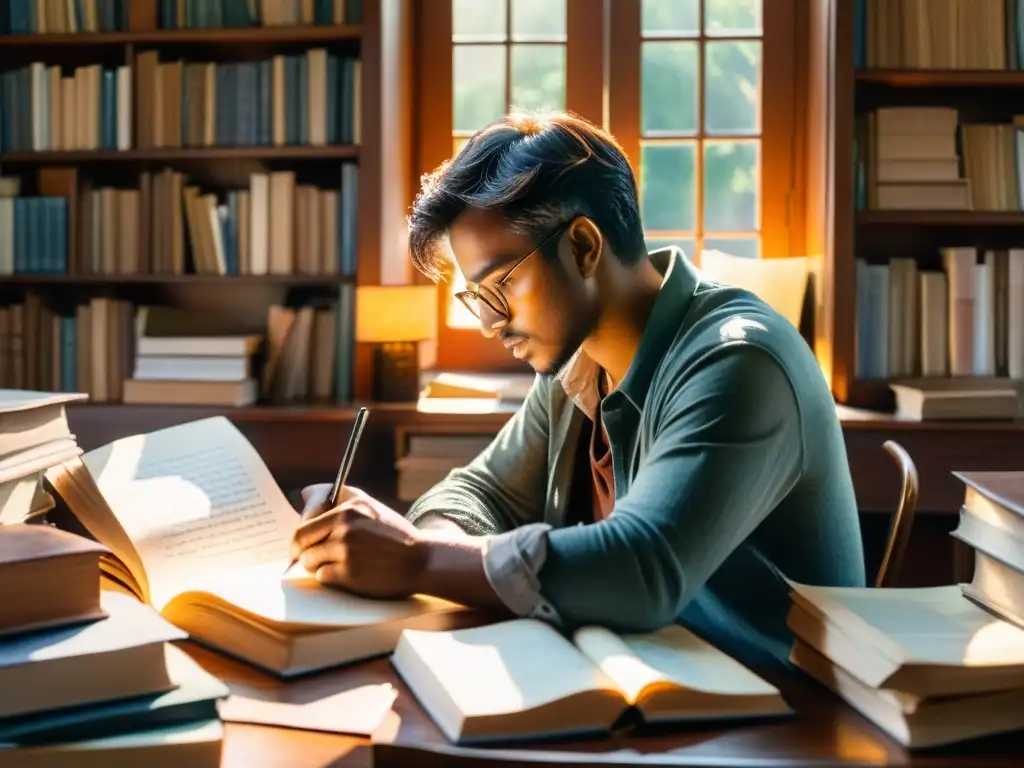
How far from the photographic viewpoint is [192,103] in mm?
3326

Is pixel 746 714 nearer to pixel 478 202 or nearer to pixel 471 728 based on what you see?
pixel 471 728

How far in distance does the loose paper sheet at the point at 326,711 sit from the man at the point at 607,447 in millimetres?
183

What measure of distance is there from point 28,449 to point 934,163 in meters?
2.53

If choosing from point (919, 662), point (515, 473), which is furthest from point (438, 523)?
point (919, 662)

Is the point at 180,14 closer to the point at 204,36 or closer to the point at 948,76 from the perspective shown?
the point at 204,36

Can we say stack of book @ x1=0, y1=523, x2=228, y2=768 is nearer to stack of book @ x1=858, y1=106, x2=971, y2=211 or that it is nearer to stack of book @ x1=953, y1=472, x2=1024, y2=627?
stack of book @ x1=953, y1=472, x2=1024, y2=627

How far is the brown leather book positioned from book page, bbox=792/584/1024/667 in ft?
2.00

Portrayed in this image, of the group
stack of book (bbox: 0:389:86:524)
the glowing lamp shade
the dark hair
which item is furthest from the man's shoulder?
the glowing lamp shade

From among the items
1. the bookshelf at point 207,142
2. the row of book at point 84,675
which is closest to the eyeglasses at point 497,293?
the row of book at point 84,675

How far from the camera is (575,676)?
2.99 feet

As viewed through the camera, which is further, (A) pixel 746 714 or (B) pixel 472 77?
(B) pixel 472 77

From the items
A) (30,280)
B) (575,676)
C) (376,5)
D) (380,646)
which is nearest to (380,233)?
(376,5)

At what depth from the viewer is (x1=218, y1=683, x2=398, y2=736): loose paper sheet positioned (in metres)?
0.95

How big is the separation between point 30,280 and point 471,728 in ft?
9.64
